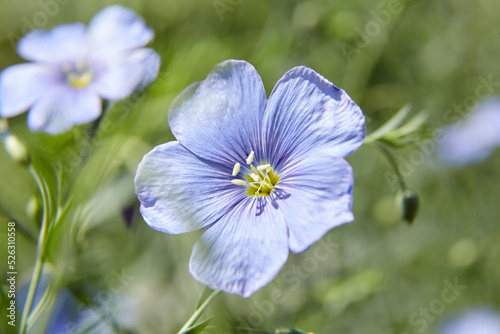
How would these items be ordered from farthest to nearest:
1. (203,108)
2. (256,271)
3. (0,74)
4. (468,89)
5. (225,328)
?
(468,89) < (0,74) < (225,328) < (203,108) < (256,271)

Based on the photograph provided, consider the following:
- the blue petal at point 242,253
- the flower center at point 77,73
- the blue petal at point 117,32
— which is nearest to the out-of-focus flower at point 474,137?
the blue petal at point 117,32

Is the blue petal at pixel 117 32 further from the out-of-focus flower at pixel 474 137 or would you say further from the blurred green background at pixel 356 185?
the out-of-focus flower at pixel 474 137

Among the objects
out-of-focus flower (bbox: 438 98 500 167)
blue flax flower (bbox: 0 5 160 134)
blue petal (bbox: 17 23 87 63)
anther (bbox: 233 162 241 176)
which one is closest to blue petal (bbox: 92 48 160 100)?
blue flax flower (bbox: 0 5 160 134)

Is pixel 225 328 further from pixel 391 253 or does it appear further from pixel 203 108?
pixel 391 253

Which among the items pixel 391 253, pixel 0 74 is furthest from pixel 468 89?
pixel 0 74

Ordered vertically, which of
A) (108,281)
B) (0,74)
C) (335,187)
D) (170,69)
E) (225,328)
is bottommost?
(108,281)

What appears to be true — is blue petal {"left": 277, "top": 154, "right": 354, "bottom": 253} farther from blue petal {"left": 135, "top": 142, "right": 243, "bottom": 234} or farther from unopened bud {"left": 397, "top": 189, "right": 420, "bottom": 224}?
unopened bud {"left": 397, "top": 189, "right": 420, "bottom": 224}

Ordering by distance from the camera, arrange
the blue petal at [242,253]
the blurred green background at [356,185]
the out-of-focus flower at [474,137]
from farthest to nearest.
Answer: the out-of-focus flower at [474,137] → the blurred green background at [356,185] → the blue petal at [242,253]
